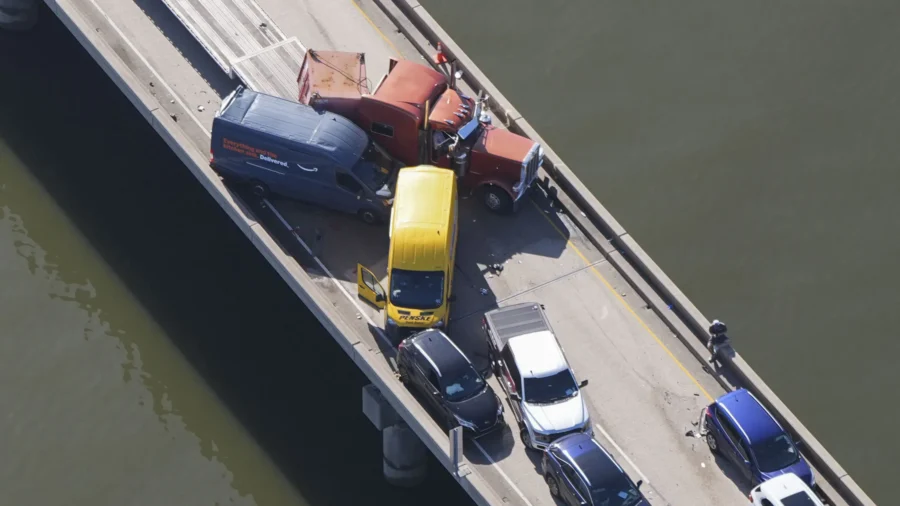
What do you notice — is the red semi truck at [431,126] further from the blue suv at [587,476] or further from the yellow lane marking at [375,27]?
the blue suv at [587,476]

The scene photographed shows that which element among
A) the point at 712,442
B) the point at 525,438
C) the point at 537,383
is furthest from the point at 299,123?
the point at 712,442

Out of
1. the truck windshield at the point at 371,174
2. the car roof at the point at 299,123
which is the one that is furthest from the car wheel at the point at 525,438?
the car roof at the point at 299,123

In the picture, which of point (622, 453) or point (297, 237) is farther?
point (297, 237)

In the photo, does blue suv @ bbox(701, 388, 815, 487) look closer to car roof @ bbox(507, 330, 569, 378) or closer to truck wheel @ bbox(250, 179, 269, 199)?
car roof @ bbox(507, 330, 569, 378)

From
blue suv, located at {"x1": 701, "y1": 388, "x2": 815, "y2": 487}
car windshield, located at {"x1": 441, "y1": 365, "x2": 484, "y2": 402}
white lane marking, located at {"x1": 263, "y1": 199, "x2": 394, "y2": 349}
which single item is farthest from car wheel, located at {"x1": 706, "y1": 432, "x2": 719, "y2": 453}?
white lane marking, located at {"x1": 263, "y1": 199, "x2": 394, "y2": 349}

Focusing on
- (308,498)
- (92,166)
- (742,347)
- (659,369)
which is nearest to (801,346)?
(742,347)

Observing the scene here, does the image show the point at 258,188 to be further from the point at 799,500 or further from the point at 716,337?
the point at 799,500
